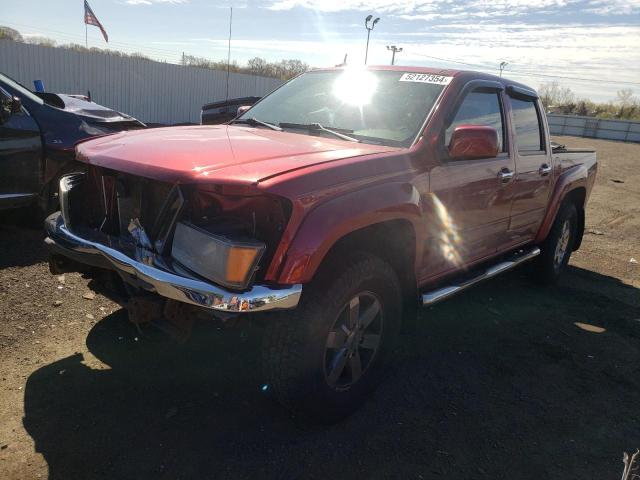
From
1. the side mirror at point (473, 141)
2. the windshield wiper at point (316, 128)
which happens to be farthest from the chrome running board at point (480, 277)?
the windshield wiper at point (316, 128)

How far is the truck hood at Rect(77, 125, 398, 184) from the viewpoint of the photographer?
2.43 m

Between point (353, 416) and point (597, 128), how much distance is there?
51.9 metres

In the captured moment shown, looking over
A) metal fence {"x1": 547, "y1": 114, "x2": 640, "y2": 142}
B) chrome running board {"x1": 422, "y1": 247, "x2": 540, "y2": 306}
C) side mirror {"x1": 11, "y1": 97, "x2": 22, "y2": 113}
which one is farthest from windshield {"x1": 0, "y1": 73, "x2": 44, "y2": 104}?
metal fence {"x1": 547, "y1": 114, "x2": 640, "y2": 142}

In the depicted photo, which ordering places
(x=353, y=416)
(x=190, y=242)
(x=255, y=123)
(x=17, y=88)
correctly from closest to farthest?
(x=190, y=242) < (x=353, y=416) < (x=255, y=123) < (x=17, y=88)

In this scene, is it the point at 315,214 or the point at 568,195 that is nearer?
the point at 315,214

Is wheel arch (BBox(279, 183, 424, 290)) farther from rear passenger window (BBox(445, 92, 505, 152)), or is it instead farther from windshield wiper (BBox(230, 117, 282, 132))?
windshield wiper (BBox(230, 117, 282, 132))

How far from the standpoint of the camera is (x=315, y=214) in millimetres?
2408

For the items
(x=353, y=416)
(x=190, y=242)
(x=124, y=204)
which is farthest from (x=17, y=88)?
(x=353, y=416)

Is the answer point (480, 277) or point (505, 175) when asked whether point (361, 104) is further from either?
point (480, 277)

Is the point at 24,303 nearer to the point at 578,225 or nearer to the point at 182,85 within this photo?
the point at 578,225

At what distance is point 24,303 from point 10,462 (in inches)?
73.8

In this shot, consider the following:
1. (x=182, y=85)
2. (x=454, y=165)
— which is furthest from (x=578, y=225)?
(x=182, y=85)

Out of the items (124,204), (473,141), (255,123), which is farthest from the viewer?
(255,123)

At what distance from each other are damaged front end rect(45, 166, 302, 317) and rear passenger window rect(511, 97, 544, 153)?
2923 millimetres
